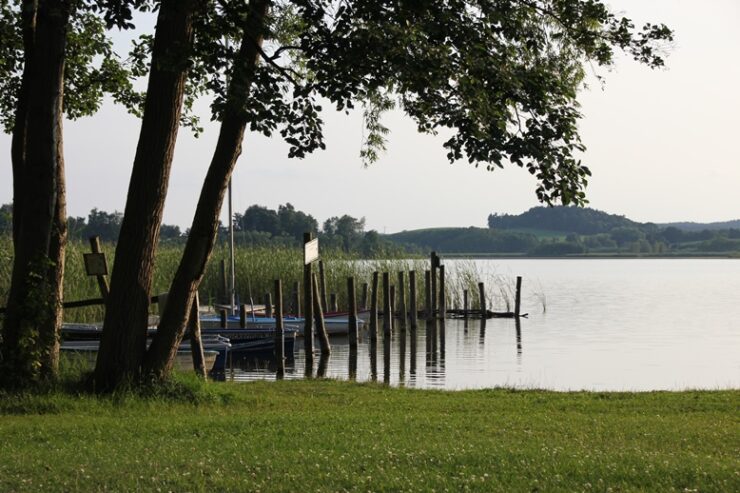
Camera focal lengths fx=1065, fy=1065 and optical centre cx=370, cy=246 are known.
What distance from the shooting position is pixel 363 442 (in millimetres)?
10172

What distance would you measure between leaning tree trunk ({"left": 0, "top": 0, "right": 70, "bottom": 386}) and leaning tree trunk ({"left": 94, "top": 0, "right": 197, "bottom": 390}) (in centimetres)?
83

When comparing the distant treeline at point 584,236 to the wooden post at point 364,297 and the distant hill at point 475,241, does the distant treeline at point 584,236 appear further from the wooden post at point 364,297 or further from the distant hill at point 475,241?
the wooden post at point 364,297

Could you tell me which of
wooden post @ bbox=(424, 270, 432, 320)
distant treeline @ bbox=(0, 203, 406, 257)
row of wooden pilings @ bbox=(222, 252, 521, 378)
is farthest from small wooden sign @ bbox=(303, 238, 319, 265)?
distant treeline @ bbox=(0, 203, 406, 257)

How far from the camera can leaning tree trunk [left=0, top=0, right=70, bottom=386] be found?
44.6 feet

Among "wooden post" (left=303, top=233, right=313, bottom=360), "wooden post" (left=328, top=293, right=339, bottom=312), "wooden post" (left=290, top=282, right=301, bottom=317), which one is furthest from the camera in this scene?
"wooden post" (left=328, top=293, right=339, bottom=312)

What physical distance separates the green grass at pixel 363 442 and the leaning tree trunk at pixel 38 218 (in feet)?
2.18

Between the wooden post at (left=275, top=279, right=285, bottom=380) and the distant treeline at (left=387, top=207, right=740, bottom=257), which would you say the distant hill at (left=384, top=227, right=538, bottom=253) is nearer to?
the distant treeline at (left=387, top=207, right=740, bottom=257)

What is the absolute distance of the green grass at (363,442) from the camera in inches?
330

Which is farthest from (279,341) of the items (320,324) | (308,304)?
(320,324)

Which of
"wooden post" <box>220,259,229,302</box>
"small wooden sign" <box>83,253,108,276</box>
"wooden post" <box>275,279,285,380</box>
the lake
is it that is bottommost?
the lake

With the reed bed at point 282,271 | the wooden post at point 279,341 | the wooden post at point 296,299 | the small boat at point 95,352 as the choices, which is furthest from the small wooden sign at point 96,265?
the wooden post at point 296,299

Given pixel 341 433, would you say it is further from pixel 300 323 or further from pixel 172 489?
pixel 300 323

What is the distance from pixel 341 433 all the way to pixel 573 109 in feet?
16.4

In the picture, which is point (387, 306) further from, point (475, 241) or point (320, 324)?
point (475, 241)
